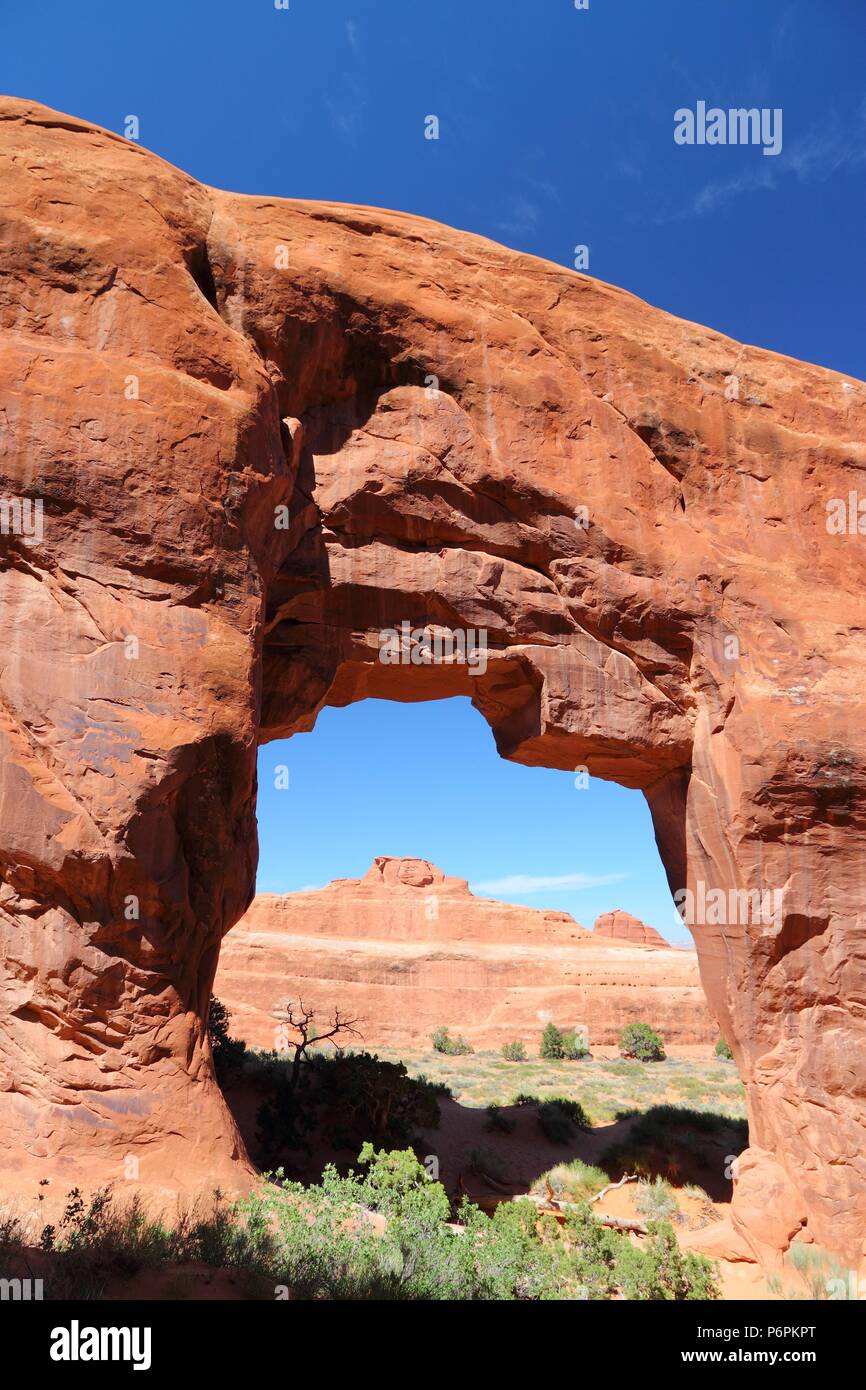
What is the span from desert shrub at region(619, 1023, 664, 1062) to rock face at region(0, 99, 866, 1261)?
25.3m

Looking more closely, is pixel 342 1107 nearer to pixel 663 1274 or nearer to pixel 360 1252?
pixel 663 1274

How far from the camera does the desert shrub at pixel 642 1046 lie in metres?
34.3

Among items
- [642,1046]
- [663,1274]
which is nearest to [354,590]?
[663,1274]

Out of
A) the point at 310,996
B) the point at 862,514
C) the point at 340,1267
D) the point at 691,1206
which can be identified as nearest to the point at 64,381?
the point at 340,1267

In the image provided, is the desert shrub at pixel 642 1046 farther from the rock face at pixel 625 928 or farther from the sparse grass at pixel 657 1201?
the rock face at pixel 625 928

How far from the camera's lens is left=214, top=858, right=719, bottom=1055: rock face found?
143 feet

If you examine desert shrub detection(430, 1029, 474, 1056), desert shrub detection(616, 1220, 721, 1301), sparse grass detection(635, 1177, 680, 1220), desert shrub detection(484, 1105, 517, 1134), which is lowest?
desert shrub detection(430, 1029, 474, 1056)

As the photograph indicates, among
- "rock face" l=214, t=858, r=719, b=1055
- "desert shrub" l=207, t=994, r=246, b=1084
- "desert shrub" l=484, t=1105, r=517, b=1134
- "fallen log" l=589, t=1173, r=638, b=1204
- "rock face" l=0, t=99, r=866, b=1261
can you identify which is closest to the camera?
"rock face" l=0, t=99, r=866, b=1261

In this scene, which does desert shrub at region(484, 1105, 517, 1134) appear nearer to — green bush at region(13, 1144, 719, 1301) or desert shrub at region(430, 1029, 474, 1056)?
green bush at region(13, 1144, 719, 1301)

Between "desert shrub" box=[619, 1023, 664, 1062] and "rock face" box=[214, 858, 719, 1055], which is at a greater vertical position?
"rock face" box=[214, 858, 719, 1055]

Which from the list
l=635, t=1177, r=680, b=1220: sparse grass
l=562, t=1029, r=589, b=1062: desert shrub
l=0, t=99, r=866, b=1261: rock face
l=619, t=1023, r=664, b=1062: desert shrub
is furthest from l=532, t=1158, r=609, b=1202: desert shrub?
l=619, t=1023, r=664, b=1062: desert shrub

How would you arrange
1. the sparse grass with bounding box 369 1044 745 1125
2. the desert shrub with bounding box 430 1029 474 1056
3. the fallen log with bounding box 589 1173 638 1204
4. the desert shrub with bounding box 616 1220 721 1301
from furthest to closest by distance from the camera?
the desert shrub with bounding box 430 1029 474 1056
the sparse grass with bounding box 369 1044 745 1125
the fallen log with bounding box 589 1173 638 1204
the desert shrub with bounding box 616 1220 721 1301

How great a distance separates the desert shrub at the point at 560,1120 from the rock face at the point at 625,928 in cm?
6238

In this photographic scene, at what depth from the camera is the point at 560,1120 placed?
1659 cm
